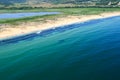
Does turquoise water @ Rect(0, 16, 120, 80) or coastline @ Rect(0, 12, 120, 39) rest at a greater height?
turquoise water @ Rect(0, 16, 120, 80)

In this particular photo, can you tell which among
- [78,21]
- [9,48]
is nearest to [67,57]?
[9,48]

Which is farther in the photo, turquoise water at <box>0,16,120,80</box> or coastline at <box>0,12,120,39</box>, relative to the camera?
coastline at <box>0,12,120,39</box>

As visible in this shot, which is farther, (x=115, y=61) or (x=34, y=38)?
(x=34, y=38)

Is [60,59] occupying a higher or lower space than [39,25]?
higher

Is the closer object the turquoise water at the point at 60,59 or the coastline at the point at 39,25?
the turquoise water at the point at 60,59

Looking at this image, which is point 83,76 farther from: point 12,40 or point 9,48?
point 12,40

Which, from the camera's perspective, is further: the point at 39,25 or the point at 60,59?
the point at 39,25

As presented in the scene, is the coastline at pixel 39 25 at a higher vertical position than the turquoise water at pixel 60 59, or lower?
lower

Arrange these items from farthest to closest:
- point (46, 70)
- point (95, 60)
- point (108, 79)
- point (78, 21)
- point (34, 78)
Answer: point (78, 21) → point (95, 60) → point (46, 70) → point (34, 78) → point (108, 79)
